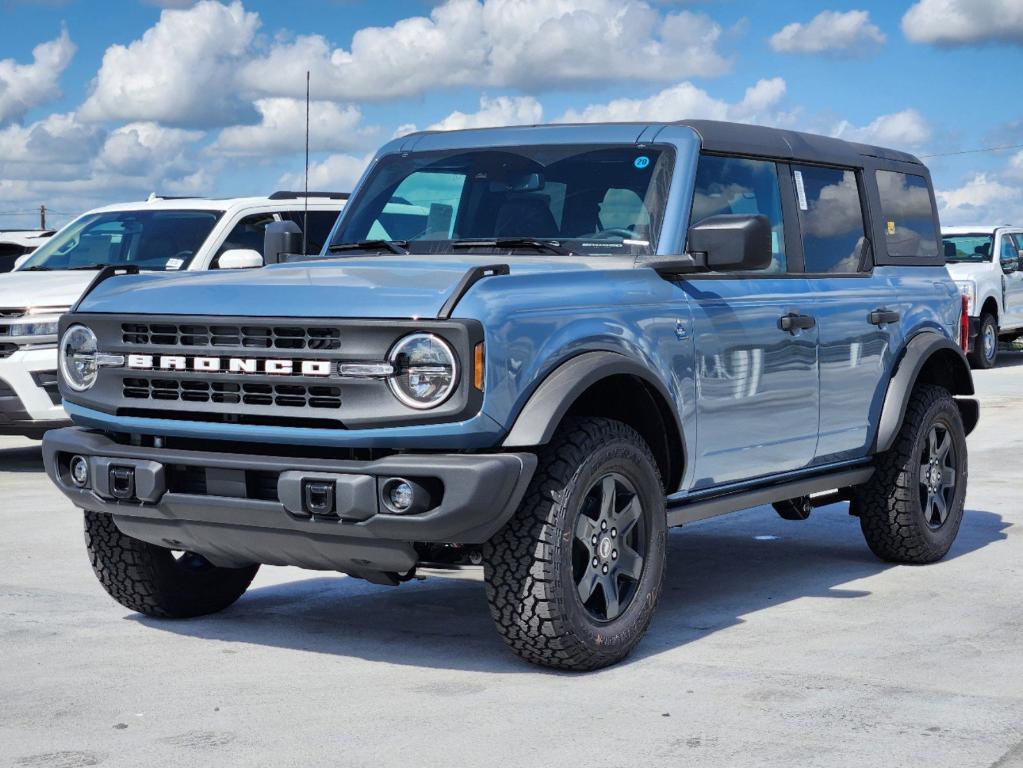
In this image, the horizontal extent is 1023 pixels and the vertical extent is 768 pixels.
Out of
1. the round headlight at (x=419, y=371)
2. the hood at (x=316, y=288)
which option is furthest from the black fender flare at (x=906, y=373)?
the round headlight at (x=419, y=371)

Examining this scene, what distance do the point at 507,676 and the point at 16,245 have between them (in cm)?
1120

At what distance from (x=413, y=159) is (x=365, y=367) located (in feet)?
7.44

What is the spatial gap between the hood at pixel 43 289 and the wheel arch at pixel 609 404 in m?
5.87

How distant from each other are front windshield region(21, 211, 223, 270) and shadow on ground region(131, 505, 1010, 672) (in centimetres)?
456

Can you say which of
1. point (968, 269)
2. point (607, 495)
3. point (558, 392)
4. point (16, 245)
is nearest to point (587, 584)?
point (607, 495)

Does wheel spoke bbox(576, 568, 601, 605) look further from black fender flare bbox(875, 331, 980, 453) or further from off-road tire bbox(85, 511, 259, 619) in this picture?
black fender flare bbox(875, 331, 980, 453)

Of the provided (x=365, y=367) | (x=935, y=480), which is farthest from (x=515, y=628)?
(x=935, y=480)

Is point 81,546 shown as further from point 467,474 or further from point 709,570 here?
point 467,474

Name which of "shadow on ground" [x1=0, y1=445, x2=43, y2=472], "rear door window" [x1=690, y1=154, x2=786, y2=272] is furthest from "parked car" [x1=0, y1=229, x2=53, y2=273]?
"rear door window" [x1=690, y1=154, x2=786, y2=272]

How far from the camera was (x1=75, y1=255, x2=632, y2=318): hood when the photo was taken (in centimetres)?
516

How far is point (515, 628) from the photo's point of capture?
5.39m

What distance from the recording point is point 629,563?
575cm

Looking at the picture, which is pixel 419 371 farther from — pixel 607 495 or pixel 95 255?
pixel 95 255

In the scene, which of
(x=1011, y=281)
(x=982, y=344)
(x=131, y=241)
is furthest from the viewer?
(x=1011, y=281)
